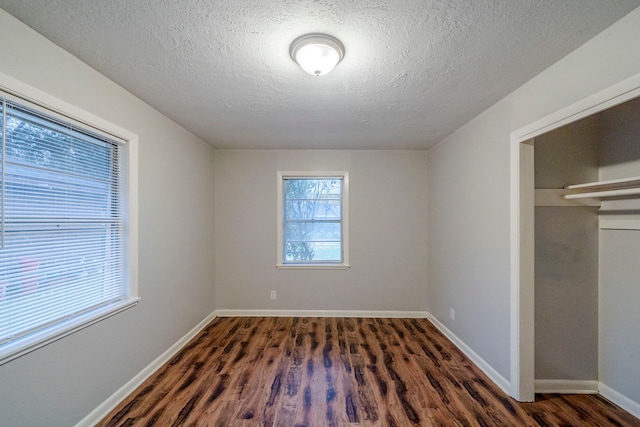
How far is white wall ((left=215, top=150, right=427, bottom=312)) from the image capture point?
372 cm

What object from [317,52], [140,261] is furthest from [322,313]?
[317,52]

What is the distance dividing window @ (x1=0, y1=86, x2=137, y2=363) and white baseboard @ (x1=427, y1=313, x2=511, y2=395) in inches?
123

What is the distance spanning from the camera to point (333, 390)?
82.4 inches

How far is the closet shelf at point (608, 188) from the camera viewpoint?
1.54 metres

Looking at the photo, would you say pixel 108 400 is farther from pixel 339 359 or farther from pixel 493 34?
pixel 493 34

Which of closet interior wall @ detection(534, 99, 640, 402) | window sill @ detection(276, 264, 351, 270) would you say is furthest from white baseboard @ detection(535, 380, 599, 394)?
window sill @ detection(276, 264, 351, 270)

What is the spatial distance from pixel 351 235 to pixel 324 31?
8.99ft

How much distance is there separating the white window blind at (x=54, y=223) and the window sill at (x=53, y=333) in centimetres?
3

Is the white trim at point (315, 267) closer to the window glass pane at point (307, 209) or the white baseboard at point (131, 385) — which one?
the window glass pane at point (307, 209)

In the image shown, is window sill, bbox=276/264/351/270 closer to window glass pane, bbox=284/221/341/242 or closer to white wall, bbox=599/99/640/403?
window glass pane, bbox=284/221/341/242

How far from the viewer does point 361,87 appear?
6.42 feet

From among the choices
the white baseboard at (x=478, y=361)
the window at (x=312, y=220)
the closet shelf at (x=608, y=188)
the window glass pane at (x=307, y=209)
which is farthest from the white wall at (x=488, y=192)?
the window glass pane at (x=307, y=209)

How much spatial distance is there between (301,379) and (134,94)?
9.20ft

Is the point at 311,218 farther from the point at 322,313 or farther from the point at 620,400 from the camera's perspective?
the point at 620,400
